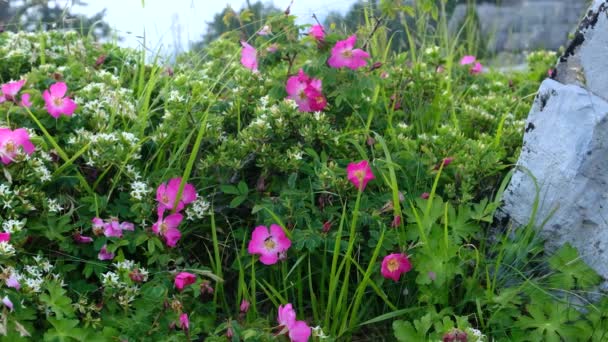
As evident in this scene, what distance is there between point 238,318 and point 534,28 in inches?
302

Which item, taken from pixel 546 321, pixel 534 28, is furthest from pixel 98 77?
pixel 534 28

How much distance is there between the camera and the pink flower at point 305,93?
2506 mm

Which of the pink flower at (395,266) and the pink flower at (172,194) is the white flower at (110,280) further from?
the pink flower at (395,266)

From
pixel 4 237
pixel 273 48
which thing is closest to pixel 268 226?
pixel 4 237

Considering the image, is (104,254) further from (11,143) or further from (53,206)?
(11,143)

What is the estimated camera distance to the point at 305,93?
99.3 inches

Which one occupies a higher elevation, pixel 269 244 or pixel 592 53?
pixel 592 53

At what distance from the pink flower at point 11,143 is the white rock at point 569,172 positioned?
1.49m

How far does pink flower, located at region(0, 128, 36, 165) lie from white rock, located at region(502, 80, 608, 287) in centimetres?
149

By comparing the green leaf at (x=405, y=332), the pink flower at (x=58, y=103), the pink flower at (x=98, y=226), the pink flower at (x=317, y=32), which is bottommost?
the green leaf at (x=405, y=332)

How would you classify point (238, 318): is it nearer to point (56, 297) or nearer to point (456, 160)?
point (56, 297)

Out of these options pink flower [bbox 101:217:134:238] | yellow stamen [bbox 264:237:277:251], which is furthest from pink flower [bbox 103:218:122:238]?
yellow stamen [bbox 264:237:277:251]

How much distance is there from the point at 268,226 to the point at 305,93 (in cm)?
58

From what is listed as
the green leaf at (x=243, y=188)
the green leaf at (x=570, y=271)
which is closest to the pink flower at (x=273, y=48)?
the green leaf at (x=243, y=188)
